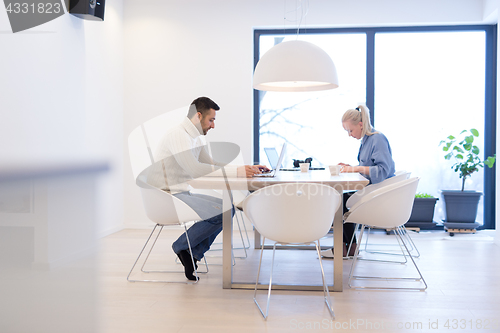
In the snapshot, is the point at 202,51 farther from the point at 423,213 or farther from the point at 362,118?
the point at 423,213

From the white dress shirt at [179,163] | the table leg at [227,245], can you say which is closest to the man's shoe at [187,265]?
the table leg at [227,245]

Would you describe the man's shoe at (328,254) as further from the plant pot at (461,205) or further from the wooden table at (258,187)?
the plant pot at (461,205)

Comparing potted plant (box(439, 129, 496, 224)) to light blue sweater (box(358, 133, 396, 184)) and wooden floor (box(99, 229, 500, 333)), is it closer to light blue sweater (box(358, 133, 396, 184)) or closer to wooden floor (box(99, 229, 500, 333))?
wooden floor (box(99, 229, 500, 333))

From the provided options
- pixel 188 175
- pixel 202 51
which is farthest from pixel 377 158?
pixel 202 51

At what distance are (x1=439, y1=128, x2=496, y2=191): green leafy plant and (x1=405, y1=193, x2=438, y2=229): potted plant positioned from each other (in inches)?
16.6

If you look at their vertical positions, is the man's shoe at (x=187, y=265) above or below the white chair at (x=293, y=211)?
below

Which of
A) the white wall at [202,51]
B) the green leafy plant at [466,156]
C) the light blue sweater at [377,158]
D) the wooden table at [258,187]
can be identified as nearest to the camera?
the wooden table at [258,187]

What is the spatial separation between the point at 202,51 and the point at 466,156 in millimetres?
3387

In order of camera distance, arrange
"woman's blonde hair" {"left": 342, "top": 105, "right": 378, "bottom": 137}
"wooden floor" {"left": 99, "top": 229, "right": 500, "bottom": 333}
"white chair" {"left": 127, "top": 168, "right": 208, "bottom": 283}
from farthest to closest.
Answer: "woman's blonde hair" {"left": 342, "top": 105, "right": 378, "bottom": 137} → "white chair" {"left": 127, "top": 168, "right": 208, "bottom": 283} → "wooden floor" {"left": 99, "top": 229, "right": 500, "bottom": 333}

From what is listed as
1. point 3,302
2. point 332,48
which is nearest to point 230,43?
point 332,48

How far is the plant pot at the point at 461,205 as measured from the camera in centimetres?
478

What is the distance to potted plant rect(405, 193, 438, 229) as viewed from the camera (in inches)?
193

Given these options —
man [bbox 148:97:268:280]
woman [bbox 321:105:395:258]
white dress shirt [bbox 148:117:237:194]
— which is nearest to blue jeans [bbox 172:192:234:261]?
man [bbox 148:97:268:280]

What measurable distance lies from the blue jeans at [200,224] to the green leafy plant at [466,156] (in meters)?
3.06
